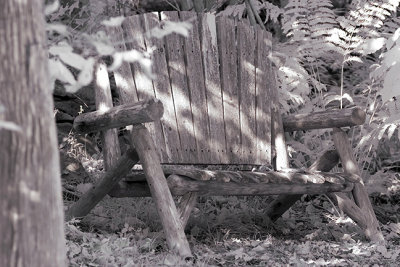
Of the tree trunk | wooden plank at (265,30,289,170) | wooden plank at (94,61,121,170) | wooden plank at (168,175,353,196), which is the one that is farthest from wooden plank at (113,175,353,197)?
the tree trunk

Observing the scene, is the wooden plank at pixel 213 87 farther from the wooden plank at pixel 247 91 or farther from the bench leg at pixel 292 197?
the bench leg at pixel 292 197

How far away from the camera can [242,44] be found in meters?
3.96

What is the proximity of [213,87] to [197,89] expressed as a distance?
104 mm

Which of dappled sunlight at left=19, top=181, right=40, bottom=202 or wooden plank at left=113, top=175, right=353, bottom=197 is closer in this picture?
dappled sunlight at left=19, top=181, right=40, bottom=202

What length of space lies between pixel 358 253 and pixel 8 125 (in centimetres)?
270

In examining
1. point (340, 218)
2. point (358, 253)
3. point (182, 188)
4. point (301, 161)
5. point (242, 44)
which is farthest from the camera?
point (301, 161)

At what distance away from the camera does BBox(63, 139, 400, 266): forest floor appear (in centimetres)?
301

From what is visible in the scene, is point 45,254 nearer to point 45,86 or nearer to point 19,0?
point 45,86

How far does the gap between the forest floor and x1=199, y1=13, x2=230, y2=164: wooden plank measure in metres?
0.39

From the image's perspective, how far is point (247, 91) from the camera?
13.0 ft

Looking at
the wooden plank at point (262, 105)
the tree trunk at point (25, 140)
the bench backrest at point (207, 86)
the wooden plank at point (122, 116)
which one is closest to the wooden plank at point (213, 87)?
the bench backrest at point (207, 86)

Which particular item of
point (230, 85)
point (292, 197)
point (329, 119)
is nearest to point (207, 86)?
point (230, 85)

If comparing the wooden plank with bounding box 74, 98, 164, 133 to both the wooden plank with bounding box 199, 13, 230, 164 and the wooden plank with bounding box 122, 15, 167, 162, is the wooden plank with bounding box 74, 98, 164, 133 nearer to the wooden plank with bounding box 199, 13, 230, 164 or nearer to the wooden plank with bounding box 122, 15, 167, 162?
the wooden plank with bounding box 122, 15, 167, 162

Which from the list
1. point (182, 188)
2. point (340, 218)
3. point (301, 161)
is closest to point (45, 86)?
point (182, 188)
